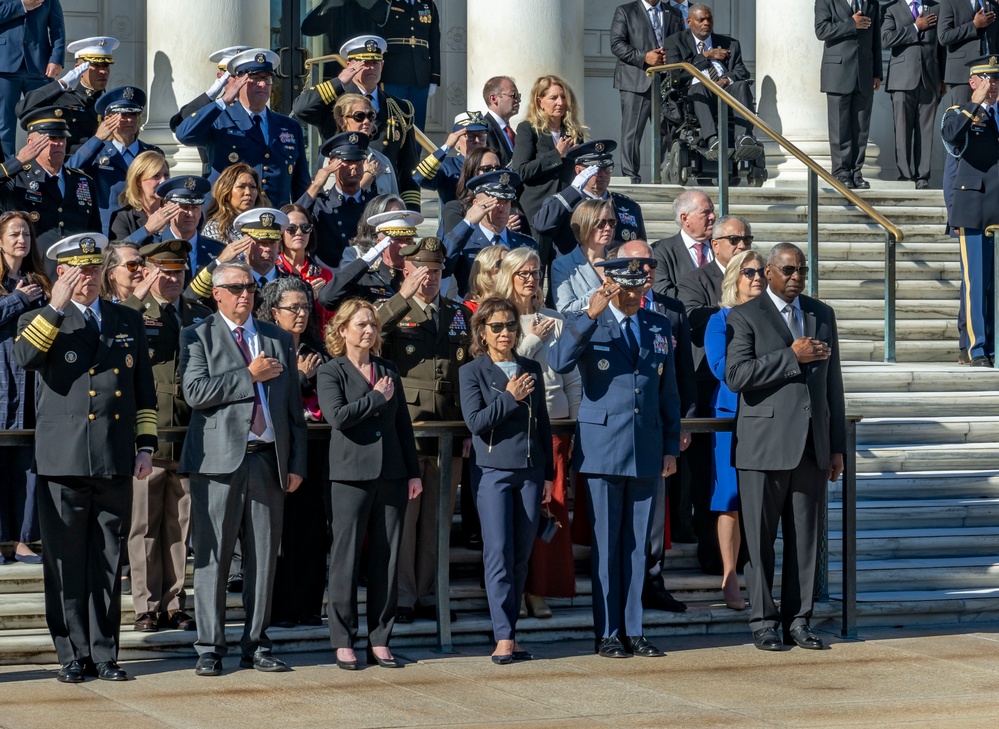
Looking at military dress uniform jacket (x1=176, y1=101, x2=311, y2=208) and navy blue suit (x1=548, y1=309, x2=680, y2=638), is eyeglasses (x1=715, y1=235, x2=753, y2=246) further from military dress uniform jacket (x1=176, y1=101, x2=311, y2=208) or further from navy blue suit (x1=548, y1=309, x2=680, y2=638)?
military dress uniform jacket (x1=176, y1=101, x2=311, y2=208)

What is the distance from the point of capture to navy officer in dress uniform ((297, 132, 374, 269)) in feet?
36.7

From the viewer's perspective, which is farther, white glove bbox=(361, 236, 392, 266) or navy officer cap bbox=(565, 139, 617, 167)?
navy officer cap bbox=(565, 139, 617, 167)

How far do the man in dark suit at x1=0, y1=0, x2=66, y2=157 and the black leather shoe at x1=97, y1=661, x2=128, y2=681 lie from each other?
19.5ft

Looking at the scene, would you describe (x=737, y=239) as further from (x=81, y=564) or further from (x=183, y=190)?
(x=81, y=564)

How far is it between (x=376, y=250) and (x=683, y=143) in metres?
5.73

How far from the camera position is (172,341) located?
31.7 feet

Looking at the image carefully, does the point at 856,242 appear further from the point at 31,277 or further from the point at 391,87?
the point at 31,277

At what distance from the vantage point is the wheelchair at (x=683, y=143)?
15266mm

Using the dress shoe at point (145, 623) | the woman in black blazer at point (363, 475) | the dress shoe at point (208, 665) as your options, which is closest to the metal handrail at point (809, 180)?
the woman in black blazer at point (363, 475)

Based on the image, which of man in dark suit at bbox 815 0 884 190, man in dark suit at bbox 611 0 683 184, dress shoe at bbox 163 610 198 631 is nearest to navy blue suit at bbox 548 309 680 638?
dress shoe at bbox 163 610 198 631

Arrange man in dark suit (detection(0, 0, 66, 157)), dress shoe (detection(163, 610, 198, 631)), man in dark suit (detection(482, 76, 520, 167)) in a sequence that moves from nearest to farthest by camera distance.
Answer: dress shoe (detection(163, 610, 198, 631)) → man in dark suit (detection(482, 76, 520, 167)) → man in dark suit (detection(0, 0, 66, 157))

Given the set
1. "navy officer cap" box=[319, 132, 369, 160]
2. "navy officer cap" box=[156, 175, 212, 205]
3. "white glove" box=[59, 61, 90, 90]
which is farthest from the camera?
"white glove" box=[59, 61, 90, 90]

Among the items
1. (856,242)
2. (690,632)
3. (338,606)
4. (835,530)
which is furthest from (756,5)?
(338,606)

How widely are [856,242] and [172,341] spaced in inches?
253
